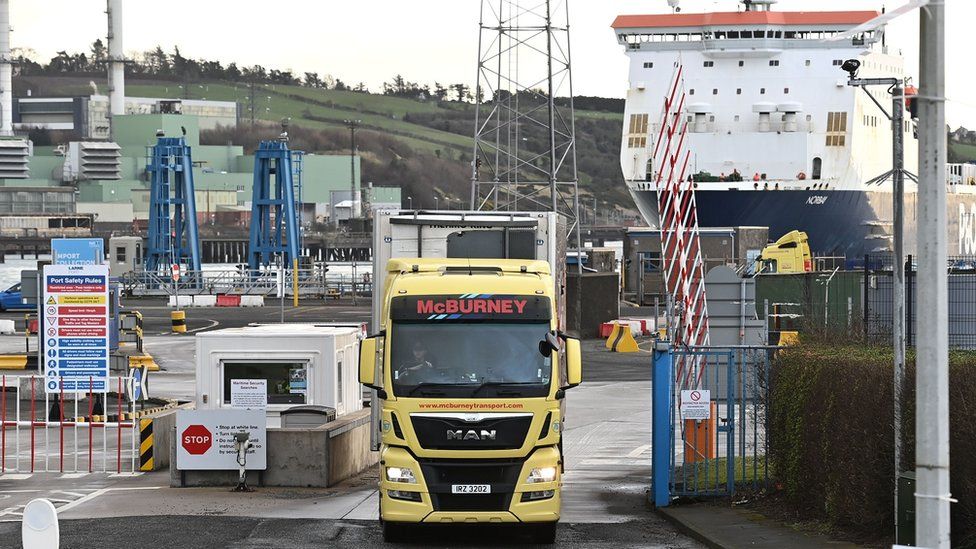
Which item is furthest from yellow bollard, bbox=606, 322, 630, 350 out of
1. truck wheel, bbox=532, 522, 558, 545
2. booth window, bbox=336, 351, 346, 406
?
truck wheel, bbox=532, 522, 558, 545

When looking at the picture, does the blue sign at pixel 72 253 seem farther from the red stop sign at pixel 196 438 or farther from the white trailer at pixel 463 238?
the white trailer at pixel 463 238

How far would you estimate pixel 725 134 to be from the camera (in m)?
85.2

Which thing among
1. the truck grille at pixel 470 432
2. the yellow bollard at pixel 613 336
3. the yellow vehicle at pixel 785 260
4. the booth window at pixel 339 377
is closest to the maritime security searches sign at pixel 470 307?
the truck grille at pixel 470 432

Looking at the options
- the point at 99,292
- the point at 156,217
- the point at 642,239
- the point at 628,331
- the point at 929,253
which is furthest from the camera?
the point at 156,217

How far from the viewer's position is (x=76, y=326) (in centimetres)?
2820

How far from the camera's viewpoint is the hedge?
12906 mm

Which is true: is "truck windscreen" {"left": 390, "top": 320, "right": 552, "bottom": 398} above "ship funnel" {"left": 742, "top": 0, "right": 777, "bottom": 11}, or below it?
below

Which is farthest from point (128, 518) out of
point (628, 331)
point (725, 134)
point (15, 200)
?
point (15, 200)

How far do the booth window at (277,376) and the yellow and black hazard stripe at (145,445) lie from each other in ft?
3.88

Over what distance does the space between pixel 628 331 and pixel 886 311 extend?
57.2 ft

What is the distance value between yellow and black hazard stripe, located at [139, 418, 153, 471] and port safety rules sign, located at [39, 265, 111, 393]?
20.2ft

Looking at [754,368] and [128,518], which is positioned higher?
[754,368]

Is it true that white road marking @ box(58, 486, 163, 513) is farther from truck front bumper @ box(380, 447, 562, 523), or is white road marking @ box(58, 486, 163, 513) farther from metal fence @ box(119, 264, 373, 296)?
metal fence @ box(119, 264, 373, 296)

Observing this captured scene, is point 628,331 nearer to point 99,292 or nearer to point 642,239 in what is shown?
point 99,292
